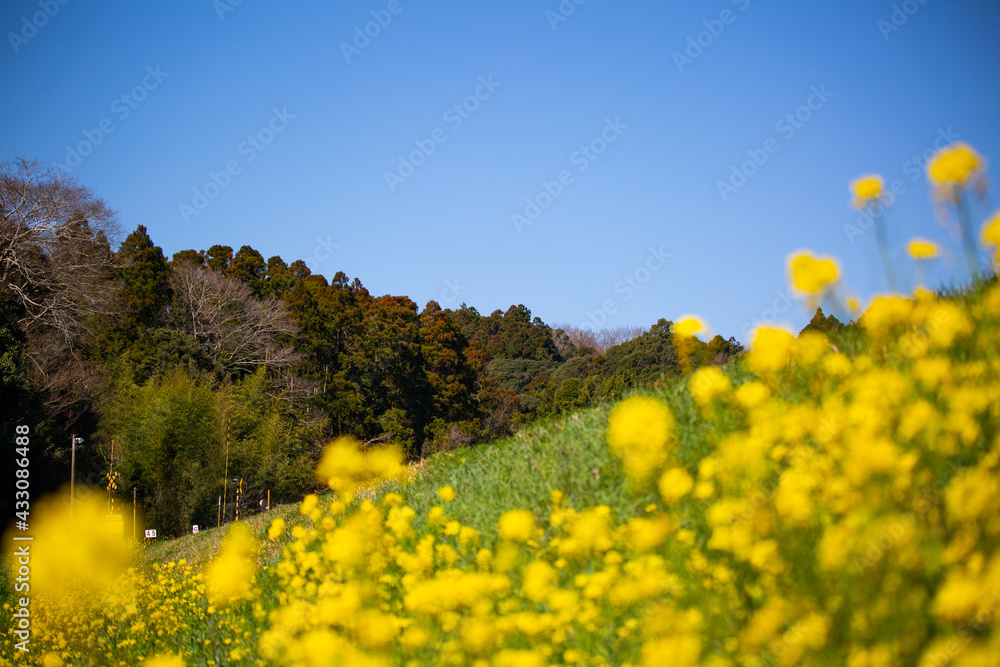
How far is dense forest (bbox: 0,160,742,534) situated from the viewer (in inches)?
729

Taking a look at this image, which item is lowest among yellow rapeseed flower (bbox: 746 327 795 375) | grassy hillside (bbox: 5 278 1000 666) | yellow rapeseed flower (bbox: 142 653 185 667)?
yellow rapeseed flower (bbox: 142 653 185 667)

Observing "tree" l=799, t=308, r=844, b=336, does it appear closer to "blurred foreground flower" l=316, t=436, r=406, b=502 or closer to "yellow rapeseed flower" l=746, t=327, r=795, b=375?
"yellow rapeseed flower" l=746, t=327, r=795, b=375

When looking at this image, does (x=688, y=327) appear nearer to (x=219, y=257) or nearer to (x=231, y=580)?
(x=231, y=580)

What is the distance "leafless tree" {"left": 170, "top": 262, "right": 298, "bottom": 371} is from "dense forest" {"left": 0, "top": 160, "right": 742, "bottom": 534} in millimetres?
71

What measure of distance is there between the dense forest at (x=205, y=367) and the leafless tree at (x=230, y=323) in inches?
2.8

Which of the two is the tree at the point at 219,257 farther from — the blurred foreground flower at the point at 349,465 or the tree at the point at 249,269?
the blurred foreground flower at the point at 349,465

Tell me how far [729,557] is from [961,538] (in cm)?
90

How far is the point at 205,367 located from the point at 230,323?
2.44 m

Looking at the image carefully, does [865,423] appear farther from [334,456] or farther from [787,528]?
[334,456]

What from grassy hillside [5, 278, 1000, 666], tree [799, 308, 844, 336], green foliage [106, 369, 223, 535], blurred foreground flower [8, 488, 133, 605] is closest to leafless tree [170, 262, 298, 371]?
green foliage [106, 369, 223, 535]

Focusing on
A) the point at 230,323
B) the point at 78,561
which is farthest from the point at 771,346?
the point at 230,323

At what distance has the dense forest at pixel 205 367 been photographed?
1852 cm

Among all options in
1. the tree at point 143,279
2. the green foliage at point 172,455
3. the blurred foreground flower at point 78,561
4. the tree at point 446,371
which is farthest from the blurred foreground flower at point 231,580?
the tree at point 446,371

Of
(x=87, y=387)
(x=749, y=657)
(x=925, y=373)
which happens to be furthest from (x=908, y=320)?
(x=87, y=387)
